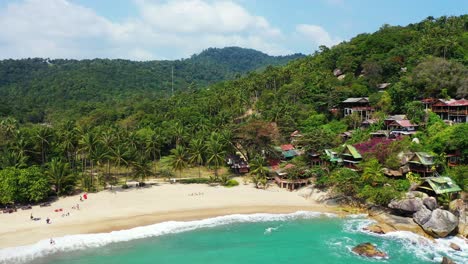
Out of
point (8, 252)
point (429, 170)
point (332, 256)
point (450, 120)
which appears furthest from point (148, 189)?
point (450, 120)

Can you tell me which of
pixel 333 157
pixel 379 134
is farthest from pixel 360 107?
pixel 333 157

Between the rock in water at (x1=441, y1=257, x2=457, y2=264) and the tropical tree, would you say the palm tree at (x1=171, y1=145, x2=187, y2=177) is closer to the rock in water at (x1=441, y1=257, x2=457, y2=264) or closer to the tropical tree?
the tropical tree

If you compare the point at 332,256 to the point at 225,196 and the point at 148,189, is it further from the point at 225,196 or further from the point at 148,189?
the point at 148,189

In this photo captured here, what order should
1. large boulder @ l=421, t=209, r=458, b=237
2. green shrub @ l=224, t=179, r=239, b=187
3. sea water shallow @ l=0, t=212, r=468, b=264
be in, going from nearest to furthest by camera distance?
1. sea water shallow @ l=0, t=212, r=468, b=264
2. large boulder @ l=421, t=209, r=458, b=237
3. green shrub @ l=224, t=179, r=239, b=187

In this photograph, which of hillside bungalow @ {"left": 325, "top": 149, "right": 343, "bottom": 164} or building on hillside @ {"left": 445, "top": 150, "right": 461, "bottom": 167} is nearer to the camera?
building on hillside @ {"left": 445, "top": 150, "right": 461, "bottom": 167}

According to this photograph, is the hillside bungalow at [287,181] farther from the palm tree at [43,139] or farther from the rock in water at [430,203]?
the palm tree at [43,139]

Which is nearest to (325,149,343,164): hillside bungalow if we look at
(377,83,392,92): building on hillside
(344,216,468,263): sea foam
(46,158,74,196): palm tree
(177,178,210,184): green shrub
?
(344,216,468,263): sea foam
